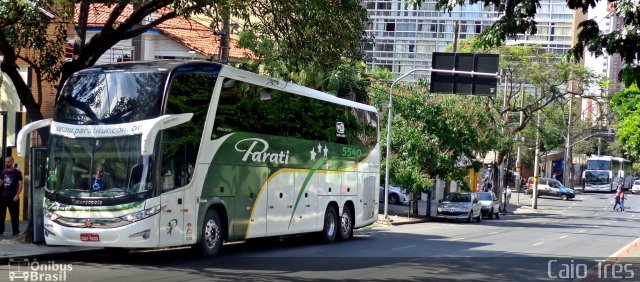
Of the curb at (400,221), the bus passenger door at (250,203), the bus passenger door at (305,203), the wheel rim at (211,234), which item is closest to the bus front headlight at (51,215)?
the wheel rim at (211,234)

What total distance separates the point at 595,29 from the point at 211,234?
370 inches

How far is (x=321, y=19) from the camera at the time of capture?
17.0 metres

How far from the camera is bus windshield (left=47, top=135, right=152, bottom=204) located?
15383 millimetres

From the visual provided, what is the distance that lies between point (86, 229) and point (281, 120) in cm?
642

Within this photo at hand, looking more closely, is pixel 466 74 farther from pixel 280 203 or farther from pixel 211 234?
pixel 211 234

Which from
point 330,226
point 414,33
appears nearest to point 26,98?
point 330,226

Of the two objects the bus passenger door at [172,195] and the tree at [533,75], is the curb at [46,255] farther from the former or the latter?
the tree at [533,75]

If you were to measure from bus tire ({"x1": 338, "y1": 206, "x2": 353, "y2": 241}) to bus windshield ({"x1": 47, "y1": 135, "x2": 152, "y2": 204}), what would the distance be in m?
10.00

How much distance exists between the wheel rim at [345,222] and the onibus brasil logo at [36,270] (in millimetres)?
10632

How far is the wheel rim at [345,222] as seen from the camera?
24.7m

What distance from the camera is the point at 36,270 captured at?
14164mm

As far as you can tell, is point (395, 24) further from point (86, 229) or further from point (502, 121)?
point (86, 229)

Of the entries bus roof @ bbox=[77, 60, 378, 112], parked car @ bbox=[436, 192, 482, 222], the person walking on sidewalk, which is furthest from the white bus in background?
the person walking on sidewalk

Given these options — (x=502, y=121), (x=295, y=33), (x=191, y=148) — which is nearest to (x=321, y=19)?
(x=295, y=33)
